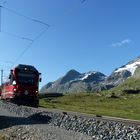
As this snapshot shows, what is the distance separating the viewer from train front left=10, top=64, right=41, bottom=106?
1807 inches

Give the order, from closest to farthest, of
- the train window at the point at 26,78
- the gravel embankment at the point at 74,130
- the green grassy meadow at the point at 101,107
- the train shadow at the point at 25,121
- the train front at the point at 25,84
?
the gravel embankment at the point at 74,130
the train shadow at the point at 25,121
the train front at the point at 25,84
the train window at the point at 26,78
the green grassy meadow at the point at 101,107

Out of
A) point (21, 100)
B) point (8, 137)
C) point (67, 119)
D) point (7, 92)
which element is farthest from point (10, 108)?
point (8, 137)

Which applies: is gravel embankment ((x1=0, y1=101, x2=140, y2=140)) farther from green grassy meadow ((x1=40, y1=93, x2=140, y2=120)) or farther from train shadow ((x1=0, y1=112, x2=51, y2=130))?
green grassy meadow ((x1=40, y1=93, x2=140, y2=120))

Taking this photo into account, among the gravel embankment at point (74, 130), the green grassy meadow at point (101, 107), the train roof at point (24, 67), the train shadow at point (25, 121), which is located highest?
the train roof at point (24, 67)

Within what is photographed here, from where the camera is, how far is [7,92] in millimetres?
50438

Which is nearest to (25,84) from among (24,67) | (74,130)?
(24,67)

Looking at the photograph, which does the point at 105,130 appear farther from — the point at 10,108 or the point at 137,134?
the point at 10,108

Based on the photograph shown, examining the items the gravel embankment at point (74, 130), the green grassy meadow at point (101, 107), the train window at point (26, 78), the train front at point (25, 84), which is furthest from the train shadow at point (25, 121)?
the green grassy meadow at point (101, 107)

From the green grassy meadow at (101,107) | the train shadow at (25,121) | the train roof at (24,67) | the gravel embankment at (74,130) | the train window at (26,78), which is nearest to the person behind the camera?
the gravel embankment at (74,130)

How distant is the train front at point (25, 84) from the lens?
151ft

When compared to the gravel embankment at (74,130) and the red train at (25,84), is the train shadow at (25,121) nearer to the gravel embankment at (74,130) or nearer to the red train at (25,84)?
the gravel embankment at (74,130)

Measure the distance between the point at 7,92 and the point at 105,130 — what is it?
32736mm

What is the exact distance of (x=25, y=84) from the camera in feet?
152

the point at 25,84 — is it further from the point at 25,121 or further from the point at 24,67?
the point at 25,121
